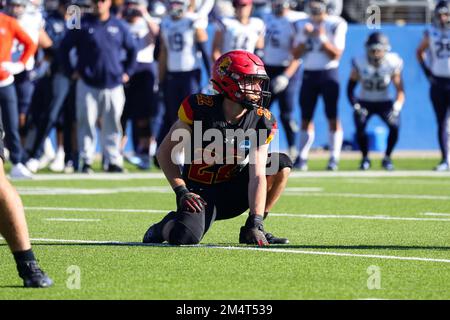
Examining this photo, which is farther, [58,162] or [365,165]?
[58,162]

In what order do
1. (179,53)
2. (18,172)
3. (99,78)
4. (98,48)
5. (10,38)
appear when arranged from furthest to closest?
(179,53)
(98,48)
(99,78)
(18,172)
(10,38)

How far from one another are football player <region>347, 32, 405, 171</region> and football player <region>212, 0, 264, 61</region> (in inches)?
64.5

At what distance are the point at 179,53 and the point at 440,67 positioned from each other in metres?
3.59

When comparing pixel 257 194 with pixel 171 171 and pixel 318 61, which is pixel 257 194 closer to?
pixel 171 171

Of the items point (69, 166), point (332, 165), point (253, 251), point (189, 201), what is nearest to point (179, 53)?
point (69, 166)

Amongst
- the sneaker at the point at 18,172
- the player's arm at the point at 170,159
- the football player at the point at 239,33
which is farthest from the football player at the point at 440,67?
the player's arm at the point at 170,159

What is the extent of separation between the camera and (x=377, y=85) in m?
16.8

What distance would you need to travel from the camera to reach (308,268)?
655 cm

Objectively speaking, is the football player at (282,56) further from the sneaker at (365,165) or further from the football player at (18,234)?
the football player at (18,234)

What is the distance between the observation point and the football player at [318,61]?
53.8ft

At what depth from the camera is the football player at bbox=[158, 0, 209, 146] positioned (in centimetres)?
1585

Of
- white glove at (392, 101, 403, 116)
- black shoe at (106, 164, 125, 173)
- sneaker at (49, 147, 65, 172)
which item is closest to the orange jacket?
black shoe at (106, 164, 125, 173)

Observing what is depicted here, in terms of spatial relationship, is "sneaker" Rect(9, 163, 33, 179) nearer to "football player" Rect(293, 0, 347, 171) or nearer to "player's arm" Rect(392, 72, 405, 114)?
"football player" Rect(293, 0, 347, 171)
